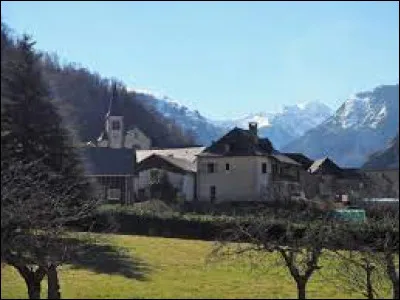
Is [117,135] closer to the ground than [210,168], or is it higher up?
higher up

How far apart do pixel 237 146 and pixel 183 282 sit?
139ft

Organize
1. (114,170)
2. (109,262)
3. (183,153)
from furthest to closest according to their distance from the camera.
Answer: (183,153) < (114,170) < (109,262)

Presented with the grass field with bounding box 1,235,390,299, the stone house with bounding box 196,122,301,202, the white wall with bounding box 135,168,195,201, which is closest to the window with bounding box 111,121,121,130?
the white wall with bounding box 135,168,195,201

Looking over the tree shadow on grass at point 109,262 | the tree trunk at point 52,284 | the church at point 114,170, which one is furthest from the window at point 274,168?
the tree trunk at point 52,284

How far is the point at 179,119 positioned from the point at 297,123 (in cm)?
15052

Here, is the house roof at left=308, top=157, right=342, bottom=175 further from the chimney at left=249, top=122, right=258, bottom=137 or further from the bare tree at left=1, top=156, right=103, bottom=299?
the bare tree at left=1, top=156, right=103, bottom=299

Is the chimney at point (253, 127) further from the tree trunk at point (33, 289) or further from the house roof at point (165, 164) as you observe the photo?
the tree trunk at point (33, 289)

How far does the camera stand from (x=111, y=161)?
70.1 meters

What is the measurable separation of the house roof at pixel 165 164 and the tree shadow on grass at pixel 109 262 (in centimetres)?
3313

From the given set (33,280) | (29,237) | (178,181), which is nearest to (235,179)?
(178,181)

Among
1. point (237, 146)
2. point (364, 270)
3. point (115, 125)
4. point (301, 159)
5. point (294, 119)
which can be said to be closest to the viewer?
point (364, 270)

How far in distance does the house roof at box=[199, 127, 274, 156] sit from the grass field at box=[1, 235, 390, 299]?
108ft

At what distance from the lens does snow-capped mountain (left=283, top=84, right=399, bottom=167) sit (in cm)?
3738

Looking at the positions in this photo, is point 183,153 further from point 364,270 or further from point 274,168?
point 364,270
